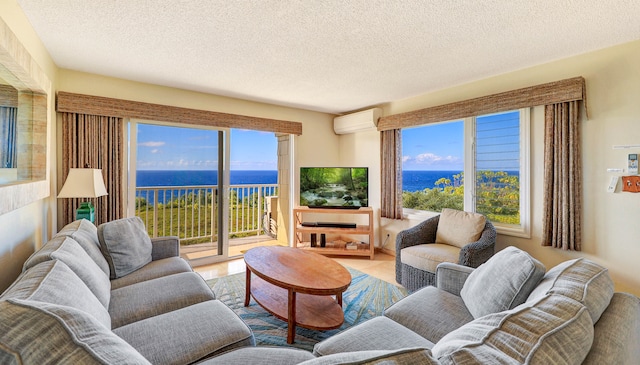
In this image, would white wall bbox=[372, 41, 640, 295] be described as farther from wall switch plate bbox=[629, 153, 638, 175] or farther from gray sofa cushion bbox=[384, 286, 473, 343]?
gray sofa cushion bbox=[384, 286, 473, 343]

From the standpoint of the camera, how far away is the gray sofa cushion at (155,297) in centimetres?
163

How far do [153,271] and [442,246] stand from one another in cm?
276

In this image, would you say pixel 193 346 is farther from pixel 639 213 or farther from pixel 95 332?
pixel 639 213

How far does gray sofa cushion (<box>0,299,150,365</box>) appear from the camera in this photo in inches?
26.6

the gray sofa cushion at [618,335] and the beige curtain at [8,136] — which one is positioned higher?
the beige curtain at [8,136]

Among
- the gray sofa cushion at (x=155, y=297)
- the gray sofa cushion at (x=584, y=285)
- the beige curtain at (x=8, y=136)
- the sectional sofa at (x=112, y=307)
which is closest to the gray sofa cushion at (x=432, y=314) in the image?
the gray sofa cushion at (x=584, y=285)

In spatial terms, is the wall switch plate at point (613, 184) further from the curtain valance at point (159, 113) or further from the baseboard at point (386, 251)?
the curtain valance at point (159, 113)

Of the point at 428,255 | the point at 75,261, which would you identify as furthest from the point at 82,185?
the point at 428,255

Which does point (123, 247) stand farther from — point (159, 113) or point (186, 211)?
point (186, 211)

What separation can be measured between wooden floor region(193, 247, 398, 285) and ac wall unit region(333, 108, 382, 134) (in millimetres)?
2027

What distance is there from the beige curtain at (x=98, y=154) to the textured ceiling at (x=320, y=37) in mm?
559

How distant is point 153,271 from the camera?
2281 millimetres

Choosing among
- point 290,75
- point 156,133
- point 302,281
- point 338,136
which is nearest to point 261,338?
point 302,281

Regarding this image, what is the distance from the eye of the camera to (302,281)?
2.15 meters
